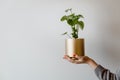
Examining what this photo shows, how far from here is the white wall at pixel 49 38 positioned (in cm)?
136

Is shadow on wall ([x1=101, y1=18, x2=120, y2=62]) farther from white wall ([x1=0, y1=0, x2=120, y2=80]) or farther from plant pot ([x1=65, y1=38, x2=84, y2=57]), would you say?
plant pot ([x1=65, y1=38, x2=84, y2=57])

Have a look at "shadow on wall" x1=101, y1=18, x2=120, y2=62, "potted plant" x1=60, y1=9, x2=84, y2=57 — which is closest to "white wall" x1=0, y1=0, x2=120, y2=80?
"shadow on wall" x1=101, y1=18, x2=120, y2=62

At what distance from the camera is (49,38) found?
1394 mm

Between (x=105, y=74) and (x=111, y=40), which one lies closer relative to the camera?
(x=105, y=74)

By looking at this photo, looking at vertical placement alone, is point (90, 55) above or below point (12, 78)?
above

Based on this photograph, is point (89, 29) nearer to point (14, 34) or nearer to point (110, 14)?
point (110, 14)

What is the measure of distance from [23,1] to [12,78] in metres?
0.54

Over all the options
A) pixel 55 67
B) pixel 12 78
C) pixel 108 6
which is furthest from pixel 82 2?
pixel 12 78

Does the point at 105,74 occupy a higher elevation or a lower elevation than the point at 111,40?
lower

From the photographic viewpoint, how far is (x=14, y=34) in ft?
4.59

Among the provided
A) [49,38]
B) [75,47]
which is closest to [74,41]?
[75,47]

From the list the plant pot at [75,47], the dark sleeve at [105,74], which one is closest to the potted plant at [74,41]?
the plant pot at [75,47]

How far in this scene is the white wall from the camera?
136cm

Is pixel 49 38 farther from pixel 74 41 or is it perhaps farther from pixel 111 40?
pixel 111 40
